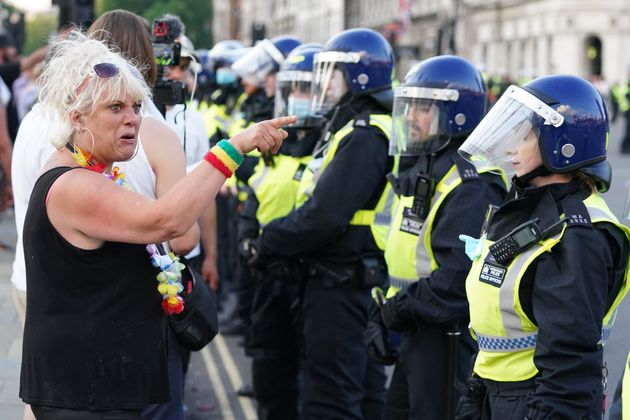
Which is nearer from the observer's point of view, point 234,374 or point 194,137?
point 194,137

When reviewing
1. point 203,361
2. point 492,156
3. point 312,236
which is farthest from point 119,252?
point 203,361

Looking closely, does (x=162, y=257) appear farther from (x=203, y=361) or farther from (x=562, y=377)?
(x=203, y=361)

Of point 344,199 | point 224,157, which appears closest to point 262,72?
point 344,199

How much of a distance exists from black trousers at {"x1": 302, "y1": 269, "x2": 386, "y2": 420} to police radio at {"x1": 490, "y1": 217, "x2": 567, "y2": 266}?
2.38 metres

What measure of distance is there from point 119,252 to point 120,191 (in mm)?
218

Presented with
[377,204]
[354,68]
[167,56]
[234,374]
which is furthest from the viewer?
[234,374]

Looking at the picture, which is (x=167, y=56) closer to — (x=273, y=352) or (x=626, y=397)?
(x=273, y=352)

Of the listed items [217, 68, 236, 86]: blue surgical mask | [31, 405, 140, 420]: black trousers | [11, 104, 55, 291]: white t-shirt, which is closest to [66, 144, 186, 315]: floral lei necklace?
[31, 405, 140, 420]: black trousers

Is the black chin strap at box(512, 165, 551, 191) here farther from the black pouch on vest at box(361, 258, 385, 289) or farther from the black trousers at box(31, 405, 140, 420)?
the black pouch on vest at box(361, 258, 385, 289)

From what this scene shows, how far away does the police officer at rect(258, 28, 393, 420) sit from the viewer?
5879 millimetres

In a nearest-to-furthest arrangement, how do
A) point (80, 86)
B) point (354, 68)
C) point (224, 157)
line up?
point (224, 157) → point (80, 86) → point (354, 68)

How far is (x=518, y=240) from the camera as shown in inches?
146

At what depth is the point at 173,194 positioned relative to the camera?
3.55m

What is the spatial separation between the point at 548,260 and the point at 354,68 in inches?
108
